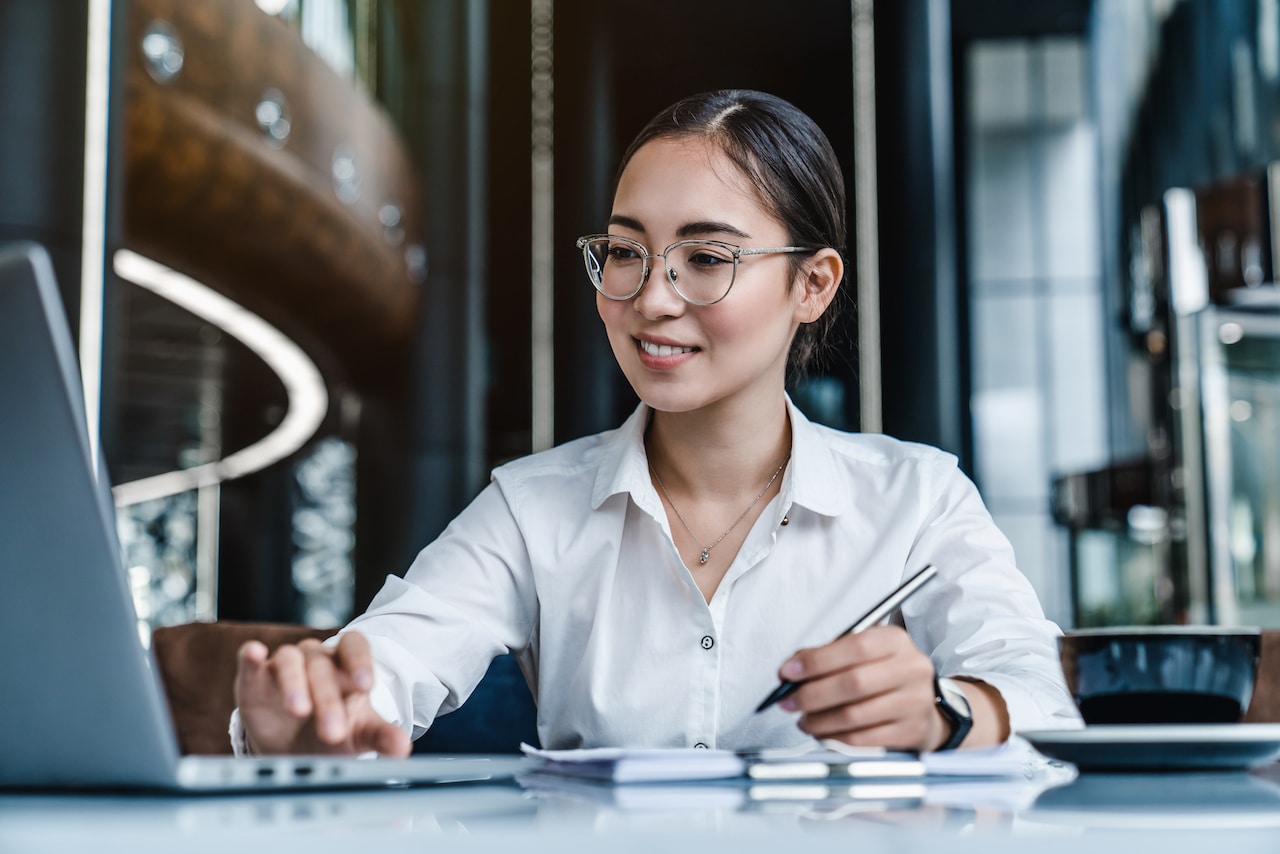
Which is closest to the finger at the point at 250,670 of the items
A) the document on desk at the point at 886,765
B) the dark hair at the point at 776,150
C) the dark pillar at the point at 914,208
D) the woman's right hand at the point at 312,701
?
the woman's right hand at the point at 312,701

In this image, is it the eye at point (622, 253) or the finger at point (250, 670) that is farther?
the eye at point (622, 253)

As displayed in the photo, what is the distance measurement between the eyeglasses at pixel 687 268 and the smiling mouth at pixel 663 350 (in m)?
0.05

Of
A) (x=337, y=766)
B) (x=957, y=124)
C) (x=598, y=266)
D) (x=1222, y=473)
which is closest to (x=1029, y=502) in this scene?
(x=957, y=124)

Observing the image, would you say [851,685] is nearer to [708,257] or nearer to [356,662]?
[356,662]

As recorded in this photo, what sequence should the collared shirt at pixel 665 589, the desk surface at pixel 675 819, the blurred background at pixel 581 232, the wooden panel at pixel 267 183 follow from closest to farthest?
the desk surface at pixel 675 819 < the collared shirt at pixel 665 589 < the wooden panel at pixel 267 183 < the blurred background at pixel 581 232

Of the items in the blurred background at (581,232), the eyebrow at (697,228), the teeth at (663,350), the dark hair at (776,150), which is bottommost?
the teeth at (663,350)

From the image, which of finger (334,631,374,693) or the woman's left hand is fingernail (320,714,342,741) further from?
the woman's left hand

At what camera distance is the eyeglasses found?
1.31m

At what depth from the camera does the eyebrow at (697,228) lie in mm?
1314

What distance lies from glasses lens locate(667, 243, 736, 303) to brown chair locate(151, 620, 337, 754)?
2.39ft

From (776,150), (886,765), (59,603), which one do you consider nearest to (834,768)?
(886,765)

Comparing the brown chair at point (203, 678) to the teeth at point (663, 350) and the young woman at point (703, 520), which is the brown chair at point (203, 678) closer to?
the young woman at point (703, 520)

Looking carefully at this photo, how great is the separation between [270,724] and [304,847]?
414 mm

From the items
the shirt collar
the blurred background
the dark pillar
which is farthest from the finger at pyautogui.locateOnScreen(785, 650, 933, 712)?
the dark pillar
